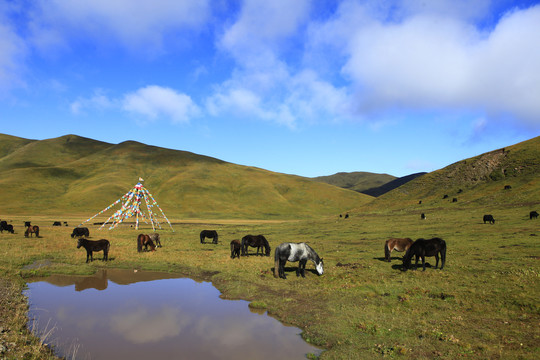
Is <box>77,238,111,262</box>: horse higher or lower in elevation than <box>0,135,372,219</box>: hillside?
lower

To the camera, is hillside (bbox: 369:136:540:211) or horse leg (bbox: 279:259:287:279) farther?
hillside (bbox: 369:136:540:211)

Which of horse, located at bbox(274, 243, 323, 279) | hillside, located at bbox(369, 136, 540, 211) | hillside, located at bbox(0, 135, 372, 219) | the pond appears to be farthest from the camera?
hillside, located at bbox(0, 135, 372, 219)

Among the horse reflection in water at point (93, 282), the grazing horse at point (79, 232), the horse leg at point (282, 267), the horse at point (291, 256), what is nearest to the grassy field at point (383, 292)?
the horse leg at point (282, 267)

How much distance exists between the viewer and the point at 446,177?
282 ft

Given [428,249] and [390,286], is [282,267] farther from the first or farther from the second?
[428,249]

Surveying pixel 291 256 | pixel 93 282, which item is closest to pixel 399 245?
pixel 291 256

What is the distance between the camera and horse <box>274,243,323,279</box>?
706 inches

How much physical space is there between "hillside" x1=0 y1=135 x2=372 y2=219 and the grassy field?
3244 inches

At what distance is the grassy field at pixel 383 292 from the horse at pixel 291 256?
58 cm

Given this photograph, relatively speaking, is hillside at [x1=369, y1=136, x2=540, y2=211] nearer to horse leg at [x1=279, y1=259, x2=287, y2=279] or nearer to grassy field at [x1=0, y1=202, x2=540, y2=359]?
grassy field at [x1=0, y1=202, x2=540, y2=359]

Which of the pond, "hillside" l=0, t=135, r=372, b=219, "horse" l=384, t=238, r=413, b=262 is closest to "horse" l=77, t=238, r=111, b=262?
the pond

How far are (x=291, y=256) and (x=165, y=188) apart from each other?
442 feet

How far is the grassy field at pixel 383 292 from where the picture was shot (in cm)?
973

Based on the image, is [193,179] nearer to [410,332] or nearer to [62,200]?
[62,200]
